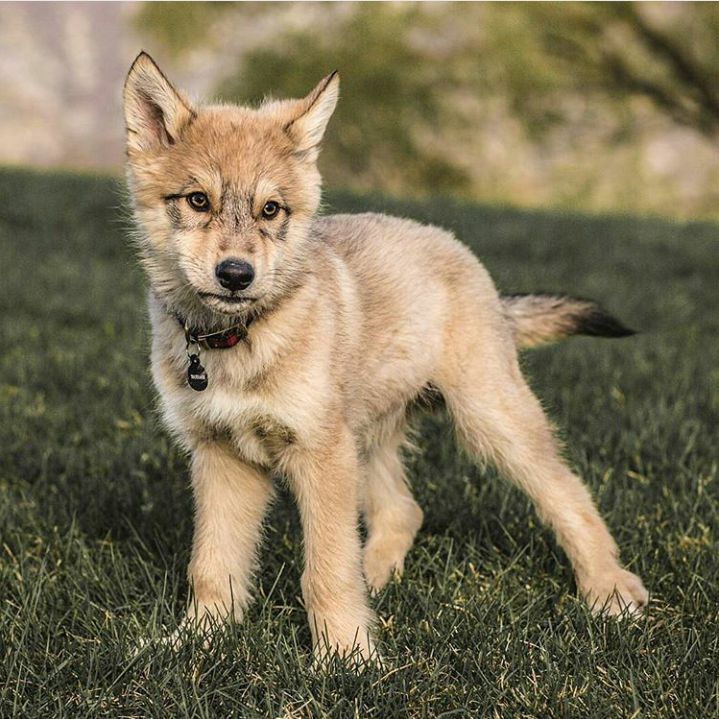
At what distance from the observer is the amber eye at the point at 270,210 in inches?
122

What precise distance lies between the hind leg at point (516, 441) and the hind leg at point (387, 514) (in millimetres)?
433

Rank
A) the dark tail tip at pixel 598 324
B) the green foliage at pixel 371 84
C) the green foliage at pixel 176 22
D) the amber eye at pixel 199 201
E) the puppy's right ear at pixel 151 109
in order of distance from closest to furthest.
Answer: the amber eye at pixel 199 201 < the puppy's right ear at pixel 151 109 < the dark tail tip at pixel 598 324 < the green foliage at pixel 176 22 < the green foliage at pixel 371 84

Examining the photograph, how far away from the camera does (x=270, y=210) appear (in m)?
3.13

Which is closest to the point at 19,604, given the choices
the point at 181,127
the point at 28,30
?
the point at 181,127

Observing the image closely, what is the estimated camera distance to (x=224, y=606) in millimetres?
3430

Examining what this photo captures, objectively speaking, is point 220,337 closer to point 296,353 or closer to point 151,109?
point 296,353

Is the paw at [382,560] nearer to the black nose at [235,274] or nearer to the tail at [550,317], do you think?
the tail at [550,317]

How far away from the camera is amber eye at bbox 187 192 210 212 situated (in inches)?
120

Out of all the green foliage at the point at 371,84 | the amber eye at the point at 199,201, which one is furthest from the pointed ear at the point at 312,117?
the green foliage at the point at 371,84

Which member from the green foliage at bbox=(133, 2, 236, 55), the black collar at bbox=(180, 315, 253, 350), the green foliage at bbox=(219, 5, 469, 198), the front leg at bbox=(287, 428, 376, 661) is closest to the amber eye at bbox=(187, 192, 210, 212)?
the black collar at bbox=(180, 315, 253, 350)

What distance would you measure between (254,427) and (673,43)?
28603 mm

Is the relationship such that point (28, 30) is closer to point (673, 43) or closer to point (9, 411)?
point (673, 43)

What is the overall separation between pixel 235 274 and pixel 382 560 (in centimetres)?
163

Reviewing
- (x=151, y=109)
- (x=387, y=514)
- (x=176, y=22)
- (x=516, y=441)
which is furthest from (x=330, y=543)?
(x=176, y=22)
